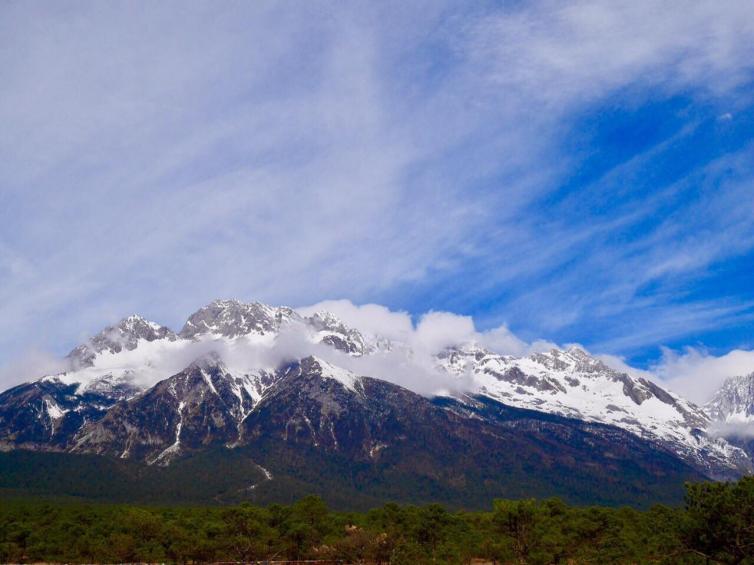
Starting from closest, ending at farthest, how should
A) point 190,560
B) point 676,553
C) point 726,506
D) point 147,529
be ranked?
point 726,506
point 676,553
point 147,529
point 190,560

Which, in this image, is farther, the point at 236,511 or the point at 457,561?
the point at 236,511

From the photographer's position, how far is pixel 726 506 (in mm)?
63406

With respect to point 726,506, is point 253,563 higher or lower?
lower

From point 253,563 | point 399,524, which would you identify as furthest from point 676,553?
point 399,524

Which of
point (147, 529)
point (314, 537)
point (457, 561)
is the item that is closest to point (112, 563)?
point (147, 529)

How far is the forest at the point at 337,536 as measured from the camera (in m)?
134

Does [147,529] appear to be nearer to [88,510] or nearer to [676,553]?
[88,510]

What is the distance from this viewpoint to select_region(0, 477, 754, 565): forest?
134000 millimetres

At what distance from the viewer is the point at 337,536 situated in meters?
157

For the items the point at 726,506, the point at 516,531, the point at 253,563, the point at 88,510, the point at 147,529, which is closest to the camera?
the point at 726,506

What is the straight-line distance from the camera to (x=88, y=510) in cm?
19788

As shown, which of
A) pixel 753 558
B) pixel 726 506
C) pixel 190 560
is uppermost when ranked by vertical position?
pixel 726 506

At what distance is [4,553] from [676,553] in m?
147

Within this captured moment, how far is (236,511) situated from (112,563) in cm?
2827
